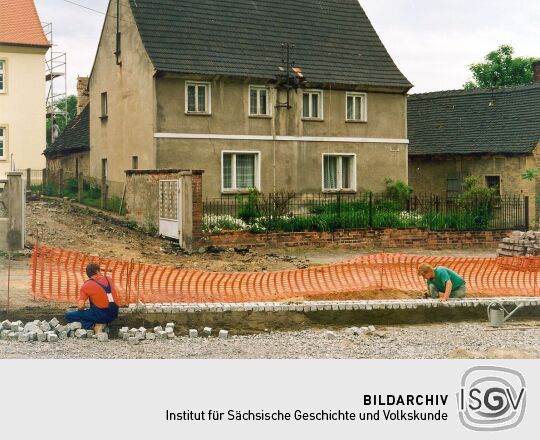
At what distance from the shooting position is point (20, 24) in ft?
79.0

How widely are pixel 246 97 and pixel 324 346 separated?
20303 mm

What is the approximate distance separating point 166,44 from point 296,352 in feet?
67.2

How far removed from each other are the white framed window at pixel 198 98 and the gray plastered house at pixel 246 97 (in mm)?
38

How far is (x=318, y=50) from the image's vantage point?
34.0m

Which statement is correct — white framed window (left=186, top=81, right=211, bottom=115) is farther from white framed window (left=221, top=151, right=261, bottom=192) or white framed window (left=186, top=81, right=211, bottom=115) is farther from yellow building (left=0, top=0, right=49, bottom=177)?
yellow building (left=0, top=0, right=49, bottom=177)

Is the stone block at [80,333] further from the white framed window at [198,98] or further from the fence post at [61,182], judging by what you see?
the fence post at [61,182]

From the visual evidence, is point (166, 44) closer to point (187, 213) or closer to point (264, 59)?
point (264, 59)

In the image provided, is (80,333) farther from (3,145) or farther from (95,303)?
(3,145)

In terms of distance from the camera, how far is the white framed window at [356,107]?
34.1m

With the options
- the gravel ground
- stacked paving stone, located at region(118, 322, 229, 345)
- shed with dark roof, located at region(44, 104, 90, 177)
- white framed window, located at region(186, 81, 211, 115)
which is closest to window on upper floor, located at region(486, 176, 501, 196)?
white framed window, located at region(186, 81, 211, 115)

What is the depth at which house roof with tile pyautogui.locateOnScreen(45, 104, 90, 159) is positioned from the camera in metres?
37.2

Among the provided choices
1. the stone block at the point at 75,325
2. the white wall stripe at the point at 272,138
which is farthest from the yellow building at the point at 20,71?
the stone block at the point at 75,325

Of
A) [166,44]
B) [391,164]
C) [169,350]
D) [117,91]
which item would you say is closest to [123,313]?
[169,350]
